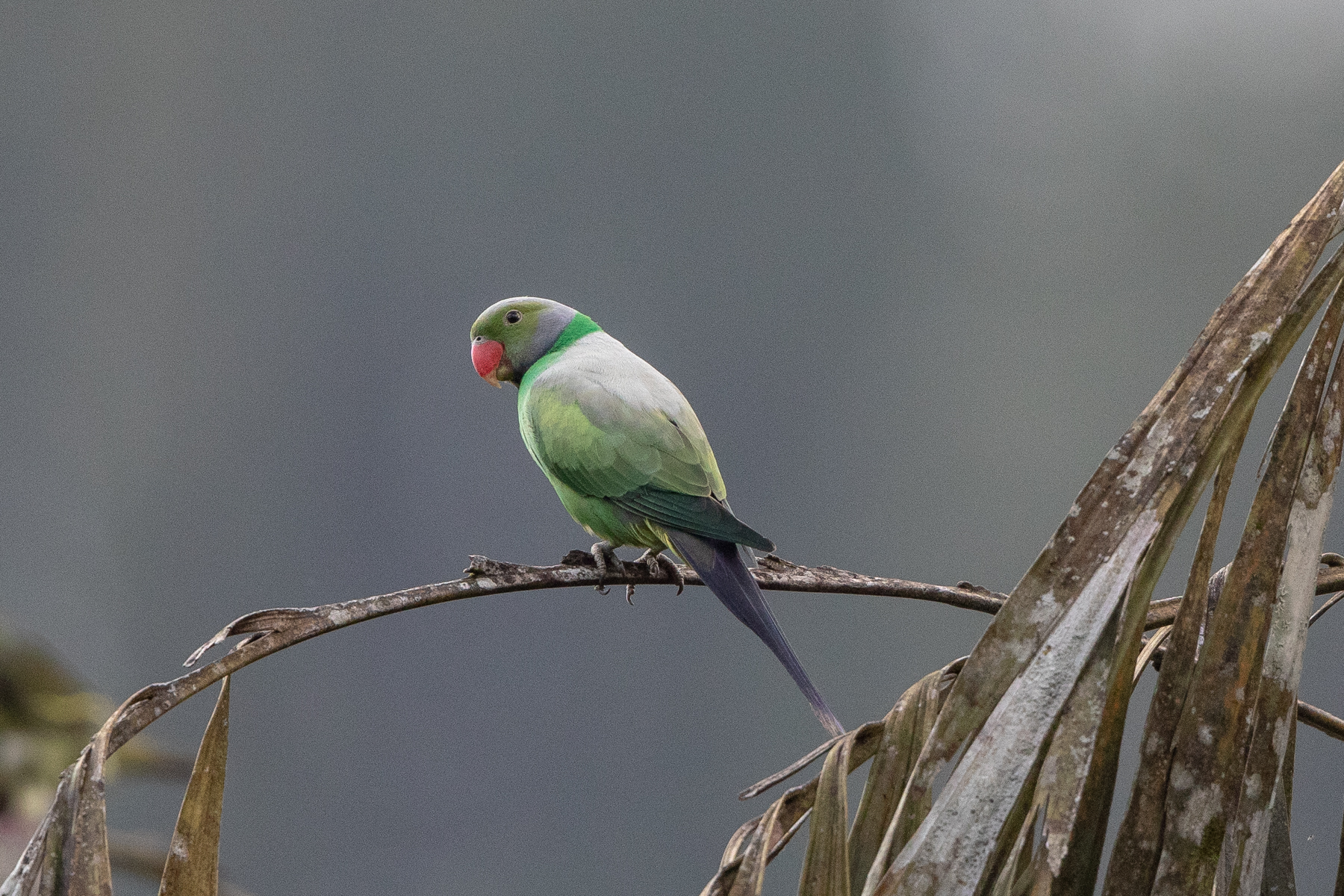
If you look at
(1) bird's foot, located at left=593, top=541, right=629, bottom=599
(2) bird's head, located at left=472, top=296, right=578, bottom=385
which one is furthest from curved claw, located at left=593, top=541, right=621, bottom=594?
(2) bird's head, located at left=472, top=296, right=578, bottom=385

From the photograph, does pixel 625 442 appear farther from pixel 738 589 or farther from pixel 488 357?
pixel 488 357

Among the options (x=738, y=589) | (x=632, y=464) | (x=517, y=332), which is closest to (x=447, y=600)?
(x=738, y=589)

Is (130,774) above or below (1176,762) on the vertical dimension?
above

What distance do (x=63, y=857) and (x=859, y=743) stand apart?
17.6 inches

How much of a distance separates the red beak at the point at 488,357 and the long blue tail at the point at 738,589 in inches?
19.5

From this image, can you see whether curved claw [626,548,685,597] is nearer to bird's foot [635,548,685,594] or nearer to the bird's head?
bird's foot [635,548,685,594]

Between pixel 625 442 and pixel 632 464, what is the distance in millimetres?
30

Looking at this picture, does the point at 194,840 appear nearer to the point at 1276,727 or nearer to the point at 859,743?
the point at 859,743

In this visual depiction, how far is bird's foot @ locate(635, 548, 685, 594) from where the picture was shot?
51.1 inches

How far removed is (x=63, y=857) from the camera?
57 centimetres

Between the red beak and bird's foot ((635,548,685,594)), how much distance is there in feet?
1.29

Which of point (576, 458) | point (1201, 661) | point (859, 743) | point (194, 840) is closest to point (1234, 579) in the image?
point (1201, 661)

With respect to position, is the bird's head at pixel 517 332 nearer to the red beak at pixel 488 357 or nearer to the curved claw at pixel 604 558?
the red beak at pixel 488 357

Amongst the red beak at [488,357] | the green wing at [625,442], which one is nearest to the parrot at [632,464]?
the green wing at [625,442]
